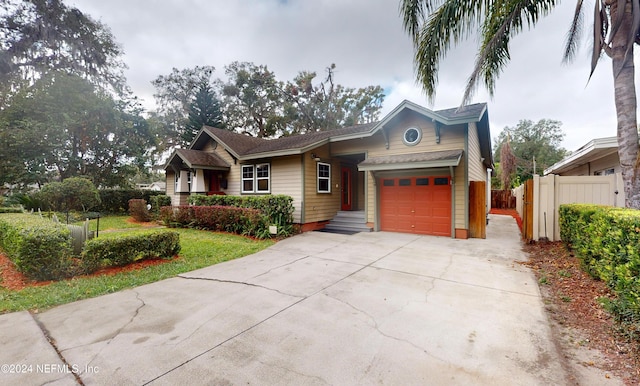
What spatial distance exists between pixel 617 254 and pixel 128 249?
8084 mm

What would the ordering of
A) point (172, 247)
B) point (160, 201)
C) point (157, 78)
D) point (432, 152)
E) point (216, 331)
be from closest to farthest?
point (216, 331) < point (172, 247) < point (432, 152) < point (160, 201) < point (157, 78)

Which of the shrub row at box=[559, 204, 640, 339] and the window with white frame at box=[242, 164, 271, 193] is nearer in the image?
the shrub row at box=[559, 204, 640, 339]

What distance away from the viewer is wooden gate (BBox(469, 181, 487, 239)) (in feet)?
28.5

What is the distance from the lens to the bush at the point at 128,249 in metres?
5.16

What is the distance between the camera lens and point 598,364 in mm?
2418

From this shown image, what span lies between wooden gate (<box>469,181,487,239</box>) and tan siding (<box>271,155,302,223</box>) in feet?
20.4

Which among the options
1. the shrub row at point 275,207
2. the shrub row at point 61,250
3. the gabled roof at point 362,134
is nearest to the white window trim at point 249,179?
the gabled roof at point 362,134

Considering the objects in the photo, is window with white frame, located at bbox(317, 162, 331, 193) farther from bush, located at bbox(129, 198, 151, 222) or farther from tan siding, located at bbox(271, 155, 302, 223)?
bush, located at bbox(129, 198, 151, 222)

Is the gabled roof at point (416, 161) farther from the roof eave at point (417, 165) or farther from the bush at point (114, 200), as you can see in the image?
the bush at point (114, 200)

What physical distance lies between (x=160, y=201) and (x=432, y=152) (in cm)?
1407

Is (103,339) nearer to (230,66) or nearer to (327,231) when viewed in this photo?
(327,231)

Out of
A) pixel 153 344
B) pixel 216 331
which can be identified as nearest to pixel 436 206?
pixel 216 331

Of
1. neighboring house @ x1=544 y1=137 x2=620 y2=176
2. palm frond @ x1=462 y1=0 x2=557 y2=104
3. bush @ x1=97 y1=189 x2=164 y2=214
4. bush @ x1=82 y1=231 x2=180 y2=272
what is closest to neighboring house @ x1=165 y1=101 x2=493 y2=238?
palm frond @ x1=462 y1=0 x2=557 y2=104

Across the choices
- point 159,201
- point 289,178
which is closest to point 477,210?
point 289,178
